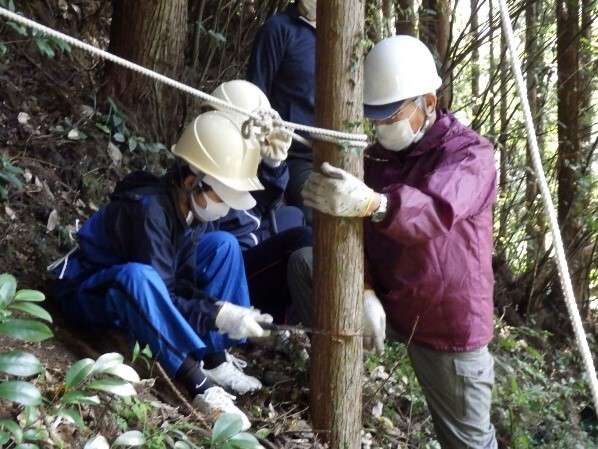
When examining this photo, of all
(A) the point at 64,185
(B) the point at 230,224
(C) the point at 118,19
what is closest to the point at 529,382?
(B) the point at 230,224

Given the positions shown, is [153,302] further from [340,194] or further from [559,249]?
[559,249]

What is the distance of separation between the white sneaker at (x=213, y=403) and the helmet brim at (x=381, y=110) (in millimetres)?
1303

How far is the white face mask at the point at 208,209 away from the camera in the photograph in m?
3.36

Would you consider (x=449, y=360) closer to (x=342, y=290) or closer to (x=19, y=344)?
(x=342, y=290)

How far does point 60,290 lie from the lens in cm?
350

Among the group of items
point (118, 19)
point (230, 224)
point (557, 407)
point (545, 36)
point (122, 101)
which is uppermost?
point (545, 36)

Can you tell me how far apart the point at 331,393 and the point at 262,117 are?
112 centimetres

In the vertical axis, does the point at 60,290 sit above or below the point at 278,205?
below

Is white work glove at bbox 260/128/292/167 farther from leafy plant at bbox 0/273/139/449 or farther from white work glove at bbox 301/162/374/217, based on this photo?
leafy plant at bbox 0/273/139/449

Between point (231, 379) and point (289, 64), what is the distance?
204 centimetres

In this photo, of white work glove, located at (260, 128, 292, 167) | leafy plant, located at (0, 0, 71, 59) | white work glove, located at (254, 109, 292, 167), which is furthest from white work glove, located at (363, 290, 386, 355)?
leafy plant, located at (0, 0, 71, 59)

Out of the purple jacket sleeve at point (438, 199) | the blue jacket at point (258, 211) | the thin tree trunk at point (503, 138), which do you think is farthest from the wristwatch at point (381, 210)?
the thin tree trunk at point (503, 138)

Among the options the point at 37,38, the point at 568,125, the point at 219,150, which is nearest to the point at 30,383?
the point at 219,150

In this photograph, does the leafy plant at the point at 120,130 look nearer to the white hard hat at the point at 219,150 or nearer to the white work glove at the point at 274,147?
the white work glove at the point at 274,147
